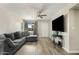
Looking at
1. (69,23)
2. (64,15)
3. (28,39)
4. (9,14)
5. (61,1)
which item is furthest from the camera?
(64,15)

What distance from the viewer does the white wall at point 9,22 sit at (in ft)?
10.6

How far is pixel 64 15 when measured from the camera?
4.78 m

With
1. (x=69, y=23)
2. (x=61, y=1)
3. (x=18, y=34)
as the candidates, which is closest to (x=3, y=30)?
(x=18, y=34)

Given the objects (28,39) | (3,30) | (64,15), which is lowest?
(28,39)

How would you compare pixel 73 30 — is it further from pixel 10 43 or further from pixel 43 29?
pixel 10 43

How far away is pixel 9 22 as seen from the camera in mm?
3414

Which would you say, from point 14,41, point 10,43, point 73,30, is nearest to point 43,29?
point 14,41

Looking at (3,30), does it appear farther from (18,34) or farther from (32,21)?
(32,21)

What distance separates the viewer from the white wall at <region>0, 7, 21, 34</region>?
3.23 metres

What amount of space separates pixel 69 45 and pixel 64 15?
127cm

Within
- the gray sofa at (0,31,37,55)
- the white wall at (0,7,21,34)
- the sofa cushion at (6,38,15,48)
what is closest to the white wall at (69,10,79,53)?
the gray sofa at (0,31,37,55)

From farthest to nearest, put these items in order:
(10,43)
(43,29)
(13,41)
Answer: (43,29) < (13,41) < (10,43)

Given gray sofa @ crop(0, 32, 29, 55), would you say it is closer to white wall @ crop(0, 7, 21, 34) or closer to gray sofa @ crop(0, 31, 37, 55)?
gray sofa @ crop(0, 31, 37, 55)

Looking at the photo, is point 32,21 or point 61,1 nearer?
point 61,1
